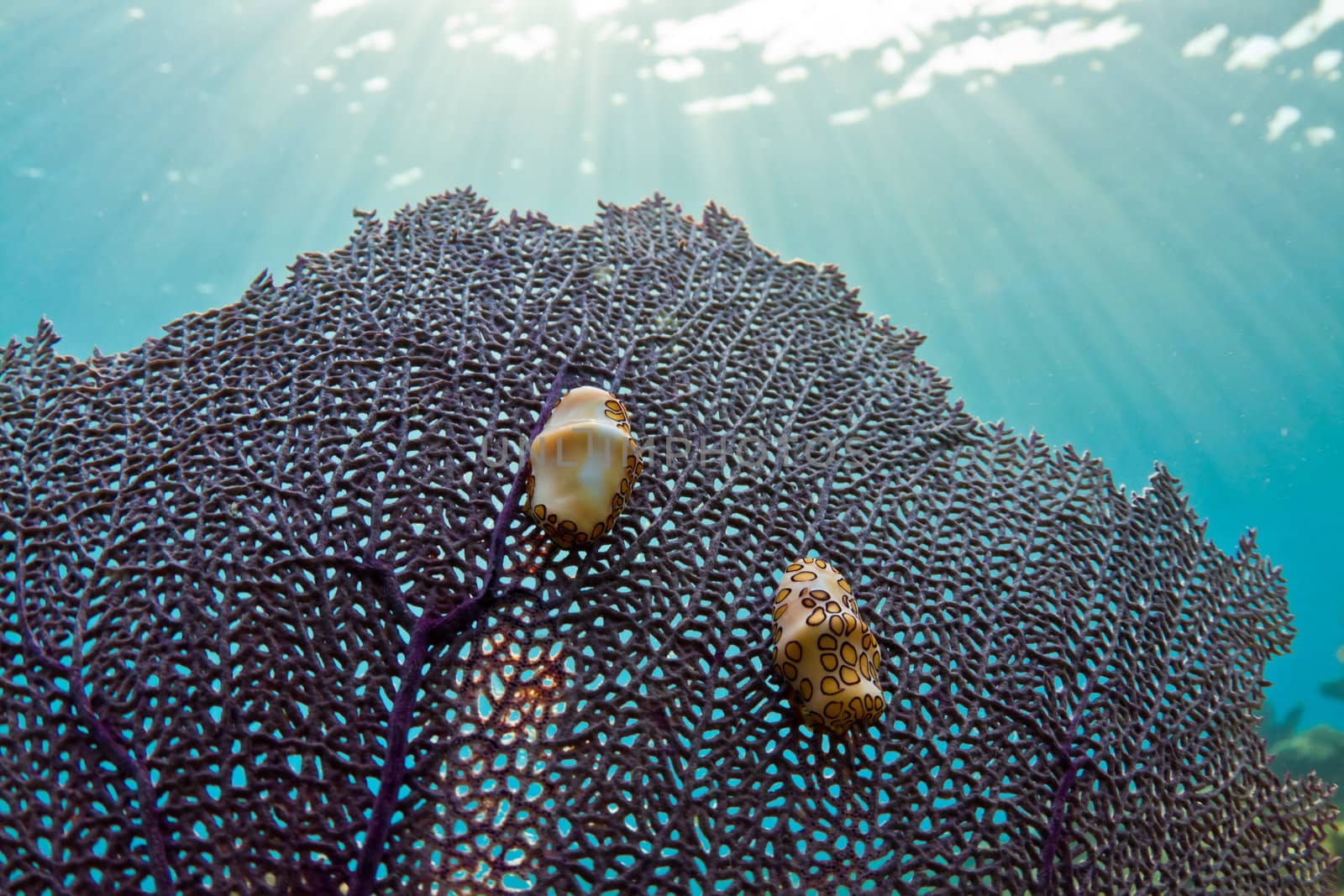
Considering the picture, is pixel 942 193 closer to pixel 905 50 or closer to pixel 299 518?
pixel 905 50

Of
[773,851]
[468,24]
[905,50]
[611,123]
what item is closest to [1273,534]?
[905,50]

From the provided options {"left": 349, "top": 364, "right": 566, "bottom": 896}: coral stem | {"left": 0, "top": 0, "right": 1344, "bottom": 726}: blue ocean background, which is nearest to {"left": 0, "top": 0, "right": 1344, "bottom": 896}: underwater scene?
{"left": 349, "top": 364, "right": 566, "bottom": 896}: coral stem

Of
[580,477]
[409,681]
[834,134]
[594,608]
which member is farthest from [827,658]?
[834,134]

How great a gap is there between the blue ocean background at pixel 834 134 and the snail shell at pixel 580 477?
837 centimetres

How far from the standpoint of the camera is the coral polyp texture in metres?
1.35

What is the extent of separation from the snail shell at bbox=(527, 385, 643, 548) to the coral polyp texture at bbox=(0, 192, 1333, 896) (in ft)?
0.26

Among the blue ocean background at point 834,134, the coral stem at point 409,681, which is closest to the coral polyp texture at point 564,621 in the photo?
the coral stem at point 409,681

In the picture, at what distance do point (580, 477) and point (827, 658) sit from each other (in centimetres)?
74

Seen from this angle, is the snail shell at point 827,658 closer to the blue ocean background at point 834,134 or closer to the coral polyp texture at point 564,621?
the coral polyp texture at point 564,621

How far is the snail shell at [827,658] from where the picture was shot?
1545 millimetres

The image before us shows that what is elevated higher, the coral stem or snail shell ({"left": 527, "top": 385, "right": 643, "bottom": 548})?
snail shell ({"left": 527, "top": 385, "right": 643, "bottom": 548})

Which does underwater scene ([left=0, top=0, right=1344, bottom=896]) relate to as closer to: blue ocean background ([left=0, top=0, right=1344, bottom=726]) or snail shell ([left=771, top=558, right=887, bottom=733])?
snail shell ([left=771, top=558, right=887, bottom=733])

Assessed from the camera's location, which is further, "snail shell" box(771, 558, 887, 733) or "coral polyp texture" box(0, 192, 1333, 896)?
"snail shell" box(771, 558, 887, 733)

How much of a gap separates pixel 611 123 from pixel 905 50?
653 cm
